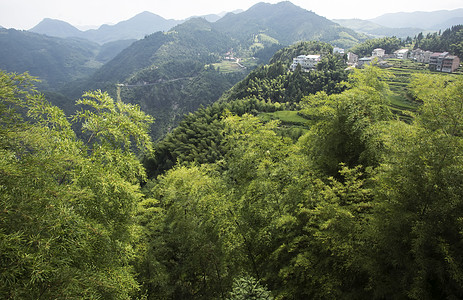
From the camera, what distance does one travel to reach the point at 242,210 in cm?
1099

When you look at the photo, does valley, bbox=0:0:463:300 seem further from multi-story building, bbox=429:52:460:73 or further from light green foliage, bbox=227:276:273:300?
multi-story building, bbox=429:52:460:73

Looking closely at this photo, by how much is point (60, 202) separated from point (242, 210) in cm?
751

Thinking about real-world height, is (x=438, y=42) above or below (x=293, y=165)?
above

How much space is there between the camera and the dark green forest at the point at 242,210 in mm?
4930

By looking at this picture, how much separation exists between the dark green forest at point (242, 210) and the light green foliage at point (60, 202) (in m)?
0.03

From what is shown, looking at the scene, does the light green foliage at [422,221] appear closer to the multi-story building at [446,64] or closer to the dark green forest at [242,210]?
the dark green forest at [242,210]

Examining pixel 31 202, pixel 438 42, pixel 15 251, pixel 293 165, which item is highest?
pixel 438 42

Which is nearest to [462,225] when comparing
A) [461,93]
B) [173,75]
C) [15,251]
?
[461,93]

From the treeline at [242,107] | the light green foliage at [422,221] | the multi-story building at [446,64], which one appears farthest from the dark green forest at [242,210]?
the multi-story building at [446,64]

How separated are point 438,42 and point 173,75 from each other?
4841 inches

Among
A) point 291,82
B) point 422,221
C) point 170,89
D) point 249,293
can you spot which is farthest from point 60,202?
point 170,89

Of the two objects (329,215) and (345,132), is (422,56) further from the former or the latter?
(329,215)

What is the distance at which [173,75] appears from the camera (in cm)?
14362

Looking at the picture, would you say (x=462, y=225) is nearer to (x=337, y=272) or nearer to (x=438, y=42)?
(x=337, y=272)
